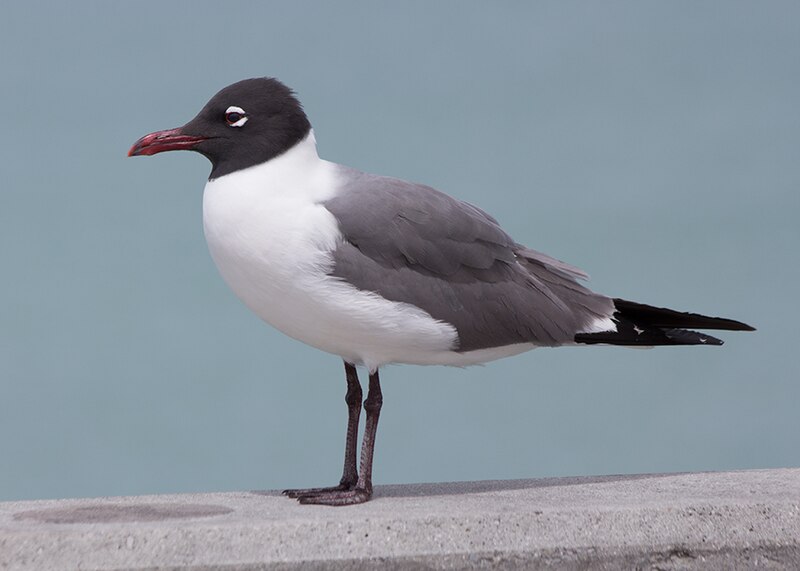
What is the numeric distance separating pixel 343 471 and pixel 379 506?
48cm

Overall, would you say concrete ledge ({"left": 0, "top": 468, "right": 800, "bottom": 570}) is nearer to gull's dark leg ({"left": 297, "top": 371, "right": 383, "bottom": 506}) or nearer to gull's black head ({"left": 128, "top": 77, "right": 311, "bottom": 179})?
gull's dark leg ({"left": 297, "top": 371, "right": 383, "bottom": 506})

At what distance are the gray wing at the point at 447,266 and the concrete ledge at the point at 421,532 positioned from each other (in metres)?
0.69

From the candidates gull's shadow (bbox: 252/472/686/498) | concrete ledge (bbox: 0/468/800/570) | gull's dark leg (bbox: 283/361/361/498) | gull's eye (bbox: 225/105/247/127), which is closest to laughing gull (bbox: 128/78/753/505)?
gull's eye (bbox: 225/105/247/127)

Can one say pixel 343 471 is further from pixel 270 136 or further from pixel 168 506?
pixel 270 136

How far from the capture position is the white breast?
4.75m

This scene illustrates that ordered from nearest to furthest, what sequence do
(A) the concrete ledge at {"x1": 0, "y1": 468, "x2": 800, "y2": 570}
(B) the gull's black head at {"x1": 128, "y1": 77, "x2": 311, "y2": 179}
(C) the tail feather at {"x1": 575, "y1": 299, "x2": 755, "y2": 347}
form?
(A) the concrete ledge at {"x1": 0, "y1": 468, "x2": 800, "y2": 570}
(B) the gull's black head at {"x1": 128, "y1": 77, "x2": 311, "y2": 179}
(C) the tail feather at {"x1": 575, "y1": 299, "x2": 755, "y2": 347}

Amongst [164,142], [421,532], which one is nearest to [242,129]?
[164,142]

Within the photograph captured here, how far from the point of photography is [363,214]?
4.85 meters

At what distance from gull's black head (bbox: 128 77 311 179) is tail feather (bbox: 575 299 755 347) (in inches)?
58.8

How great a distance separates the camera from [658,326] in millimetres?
5414

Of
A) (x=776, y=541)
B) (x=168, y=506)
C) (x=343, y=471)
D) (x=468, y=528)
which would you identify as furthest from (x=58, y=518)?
(x=776, y=541)

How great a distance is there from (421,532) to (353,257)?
102 cm

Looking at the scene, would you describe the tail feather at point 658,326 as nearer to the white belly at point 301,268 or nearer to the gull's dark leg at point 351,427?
the white belly at point 301,268

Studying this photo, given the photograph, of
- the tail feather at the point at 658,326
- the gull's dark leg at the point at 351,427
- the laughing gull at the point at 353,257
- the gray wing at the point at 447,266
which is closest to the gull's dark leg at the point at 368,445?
the laughing gull at the point at 353,257
